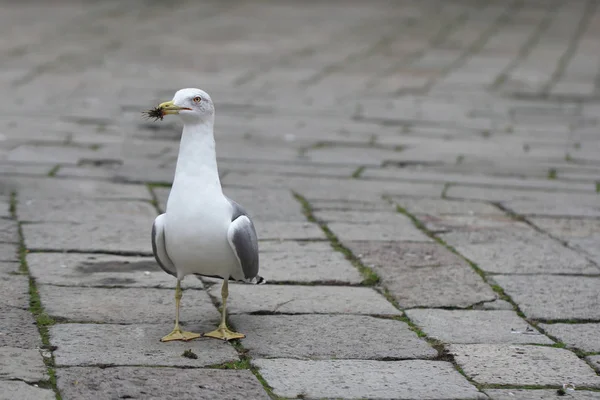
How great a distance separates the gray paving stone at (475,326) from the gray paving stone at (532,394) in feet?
1.52

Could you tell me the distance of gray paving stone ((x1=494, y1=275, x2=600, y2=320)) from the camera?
3.88 metres

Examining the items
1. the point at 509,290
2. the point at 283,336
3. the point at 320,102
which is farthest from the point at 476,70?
the point at 283,336

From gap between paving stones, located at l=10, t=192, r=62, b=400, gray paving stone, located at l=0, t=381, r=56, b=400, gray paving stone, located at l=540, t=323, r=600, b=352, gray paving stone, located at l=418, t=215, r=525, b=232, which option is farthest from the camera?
gray paving stone, located at l=418, t=215, r=525, b=232

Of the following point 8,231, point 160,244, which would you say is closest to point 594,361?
point 160,244

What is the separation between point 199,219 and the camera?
131 inches

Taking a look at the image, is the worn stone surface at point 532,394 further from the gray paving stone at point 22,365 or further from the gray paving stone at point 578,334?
the gray paving stone at point 22,365

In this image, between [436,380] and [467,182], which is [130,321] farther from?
[467,182]

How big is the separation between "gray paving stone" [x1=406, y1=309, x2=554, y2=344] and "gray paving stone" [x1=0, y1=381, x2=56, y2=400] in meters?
1.37

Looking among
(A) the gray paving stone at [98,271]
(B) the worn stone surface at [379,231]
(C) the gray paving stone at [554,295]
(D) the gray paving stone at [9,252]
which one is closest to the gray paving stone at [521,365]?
(C) the gray paving stone at [554,295]

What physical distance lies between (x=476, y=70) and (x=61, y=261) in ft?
24.1

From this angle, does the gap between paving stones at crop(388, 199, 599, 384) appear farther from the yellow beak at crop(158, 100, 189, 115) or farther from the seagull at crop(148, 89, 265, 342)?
the yellow beak at crop(158, 100, 189, 115)

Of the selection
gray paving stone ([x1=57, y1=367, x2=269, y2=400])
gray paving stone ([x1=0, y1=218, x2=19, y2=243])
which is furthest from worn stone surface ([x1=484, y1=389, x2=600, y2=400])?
gray paving stone ([x1=0, y1=218, x2=19, y2=243])

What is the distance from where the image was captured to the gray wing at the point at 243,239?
3357 millimetres

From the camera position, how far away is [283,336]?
3518 millimetres
